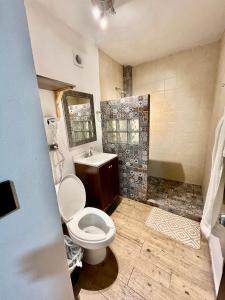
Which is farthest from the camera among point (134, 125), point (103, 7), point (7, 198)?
point (134, 125)

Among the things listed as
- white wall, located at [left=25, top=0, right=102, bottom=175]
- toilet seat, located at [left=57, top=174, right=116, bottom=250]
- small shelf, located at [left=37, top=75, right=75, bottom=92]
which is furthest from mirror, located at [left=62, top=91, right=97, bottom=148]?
toilet seat, located at [left=57, top=174, right=116, bottom=250]

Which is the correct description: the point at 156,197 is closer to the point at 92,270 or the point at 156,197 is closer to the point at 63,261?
the point at 92,270

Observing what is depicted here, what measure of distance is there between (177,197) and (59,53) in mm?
2593

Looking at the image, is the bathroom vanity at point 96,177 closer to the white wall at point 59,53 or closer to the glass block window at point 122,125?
the white wall at point 59,53

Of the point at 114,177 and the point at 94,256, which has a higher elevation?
the point at 114,177

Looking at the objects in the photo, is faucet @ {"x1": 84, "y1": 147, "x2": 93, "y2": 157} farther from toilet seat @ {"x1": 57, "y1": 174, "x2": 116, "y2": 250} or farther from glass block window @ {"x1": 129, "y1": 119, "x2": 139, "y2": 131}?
glass block window @ {"x1": 129, "y1": 119, "x2": 139, "y2": 131}

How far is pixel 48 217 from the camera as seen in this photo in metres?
0.59

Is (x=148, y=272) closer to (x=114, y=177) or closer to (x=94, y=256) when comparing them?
(x=94, y=256)

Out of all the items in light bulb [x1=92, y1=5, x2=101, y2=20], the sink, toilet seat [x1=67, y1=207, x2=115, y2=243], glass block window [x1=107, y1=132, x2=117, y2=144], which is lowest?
toilet seat [x1=67, y1=207, x2=115, y2=243]

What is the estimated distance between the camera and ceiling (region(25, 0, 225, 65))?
4.30 feet

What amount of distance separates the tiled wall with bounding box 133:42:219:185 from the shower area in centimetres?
51

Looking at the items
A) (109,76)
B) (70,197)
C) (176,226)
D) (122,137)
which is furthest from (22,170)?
(109,76)

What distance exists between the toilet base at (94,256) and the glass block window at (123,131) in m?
1.40

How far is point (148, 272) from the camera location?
1256 millimetres
